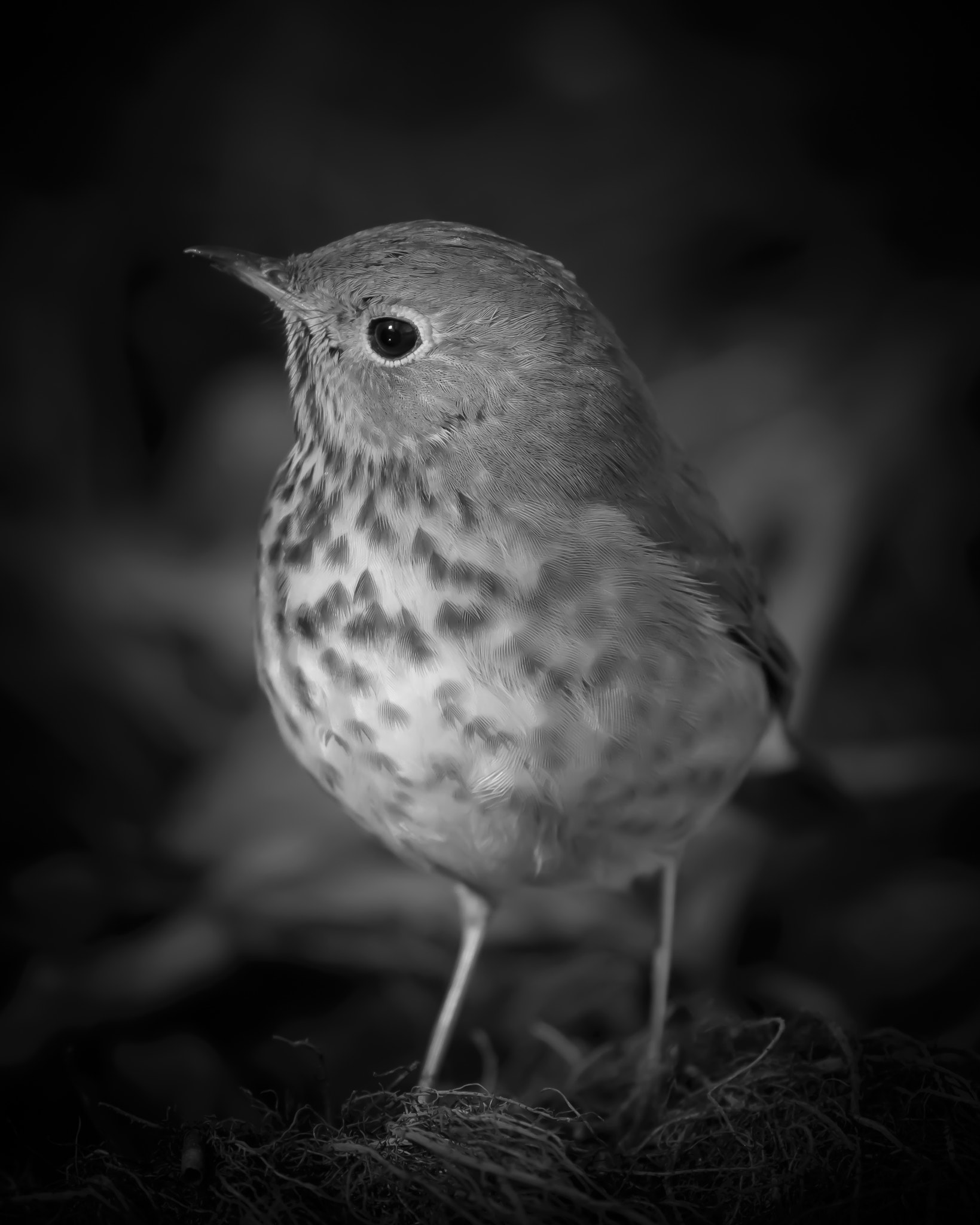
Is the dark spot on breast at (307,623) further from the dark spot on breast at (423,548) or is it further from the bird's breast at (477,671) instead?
the dark spot on breast at (423,548)

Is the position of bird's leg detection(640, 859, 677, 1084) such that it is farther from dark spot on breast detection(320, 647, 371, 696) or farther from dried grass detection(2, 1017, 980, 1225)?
dark spot on breast detection(320, 647, 371, 696)

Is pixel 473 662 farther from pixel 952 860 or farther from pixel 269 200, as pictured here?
pixel 952 860

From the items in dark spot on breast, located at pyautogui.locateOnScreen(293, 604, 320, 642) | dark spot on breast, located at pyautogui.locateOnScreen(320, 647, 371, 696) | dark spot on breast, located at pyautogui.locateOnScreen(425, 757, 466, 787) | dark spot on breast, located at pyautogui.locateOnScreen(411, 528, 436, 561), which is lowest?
dark spot on breast, located at pyautogui.locateOnScreen(425, 757, 466, 787)

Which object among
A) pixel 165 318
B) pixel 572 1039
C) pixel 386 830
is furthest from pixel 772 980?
pixel 165 318

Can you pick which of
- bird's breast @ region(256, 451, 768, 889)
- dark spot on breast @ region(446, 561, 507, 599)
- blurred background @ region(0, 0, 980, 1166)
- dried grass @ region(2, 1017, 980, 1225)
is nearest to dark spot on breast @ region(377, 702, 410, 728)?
bird's breast @ region(256, 451, 768, 889)

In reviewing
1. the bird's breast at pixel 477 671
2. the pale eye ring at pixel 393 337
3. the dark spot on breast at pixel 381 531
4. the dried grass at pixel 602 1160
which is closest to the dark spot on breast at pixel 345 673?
the bird's breast at pixel 477 671

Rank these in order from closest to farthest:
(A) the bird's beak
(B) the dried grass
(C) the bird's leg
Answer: (B) the dried grass, (A) the bird's beak, (C) the bird's leg
